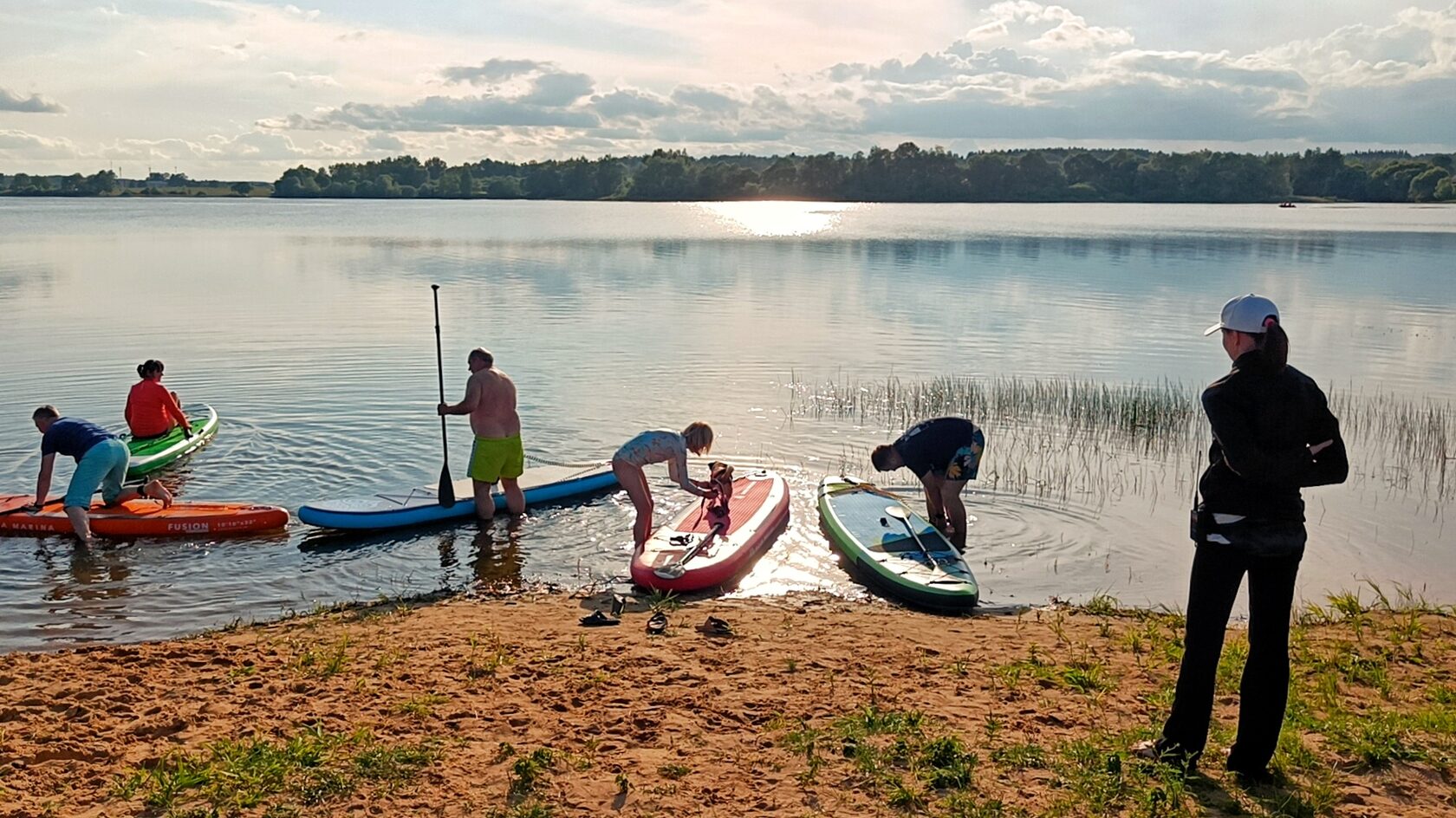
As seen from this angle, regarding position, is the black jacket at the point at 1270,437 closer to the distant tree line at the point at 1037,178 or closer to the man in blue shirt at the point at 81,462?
the man in blue shirt at the point at 81,462

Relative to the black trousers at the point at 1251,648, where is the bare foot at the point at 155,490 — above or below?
below

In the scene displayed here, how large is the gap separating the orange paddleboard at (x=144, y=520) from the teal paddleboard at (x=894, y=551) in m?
6.08

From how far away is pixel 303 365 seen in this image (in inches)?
866

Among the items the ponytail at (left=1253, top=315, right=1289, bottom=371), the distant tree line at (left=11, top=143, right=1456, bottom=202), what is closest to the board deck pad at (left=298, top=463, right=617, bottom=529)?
the ponytail at (left=1253, top=315, right=1289, bottom=371)

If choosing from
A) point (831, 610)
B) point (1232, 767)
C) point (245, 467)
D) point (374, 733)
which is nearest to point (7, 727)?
point (374, 733)

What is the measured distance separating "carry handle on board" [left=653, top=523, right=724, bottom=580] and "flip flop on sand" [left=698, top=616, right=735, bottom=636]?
1475mm

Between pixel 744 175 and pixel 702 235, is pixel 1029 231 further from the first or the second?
pixel 744 175

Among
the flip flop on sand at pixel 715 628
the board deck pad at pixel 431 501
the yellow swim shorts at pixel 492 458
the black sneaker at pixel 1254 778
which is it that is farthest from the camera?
the yellow swim shorts at pixel 492 458

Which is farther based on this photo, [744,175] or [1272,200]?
[744,175]

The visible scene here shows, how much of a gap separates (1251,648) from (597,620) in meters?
4.86

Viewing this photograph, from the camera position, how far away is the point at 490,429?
1220 centimetres

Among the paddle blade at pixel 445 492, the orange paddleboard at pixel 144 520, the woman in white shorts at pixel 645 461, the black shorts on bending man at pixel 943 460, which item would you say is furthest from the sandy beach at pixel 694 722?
the paddle blade at pixel 445 492

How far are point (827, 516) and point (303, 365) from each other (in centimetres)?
1408

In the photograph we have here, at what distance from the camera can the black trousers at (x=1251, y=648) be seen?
518 centimetres
